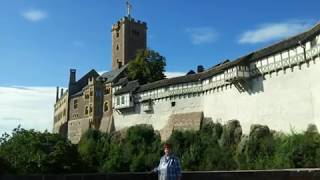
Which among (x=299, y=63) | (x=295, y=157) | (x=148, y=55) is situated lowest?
(x=295, y=157)

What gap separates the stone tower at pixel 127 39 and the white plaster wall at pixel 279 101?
4760 cm

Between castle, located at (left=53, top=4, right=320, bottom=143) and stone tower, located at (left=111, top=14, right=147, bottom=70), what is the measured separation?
44.0 ft

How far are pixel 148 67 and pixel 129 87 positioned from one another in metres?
5.96

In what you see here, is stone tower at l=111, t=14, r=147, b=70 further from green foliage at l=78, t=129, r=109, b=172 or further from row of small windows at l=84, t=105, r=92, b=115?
green foliage at l=78, t=129, r=109, b=172

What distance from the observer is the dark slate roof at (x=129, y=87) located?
68994 millimetres

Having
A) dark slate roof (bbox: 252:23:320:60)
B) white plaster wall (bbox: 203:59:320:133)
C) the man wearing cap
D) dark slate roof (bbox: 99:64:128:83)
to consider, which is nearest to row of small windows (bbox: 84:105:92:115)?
dark slate roof (bbox: 99:64:128:83)

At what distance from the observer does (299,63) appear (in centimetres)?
4256

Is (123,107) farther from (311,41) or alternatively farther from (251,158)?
(311,41)

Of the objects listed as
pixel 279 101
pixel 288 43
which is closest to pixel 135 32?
pixel 288 43

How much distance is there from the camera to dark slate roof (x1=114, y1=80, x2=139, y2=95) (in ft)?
226

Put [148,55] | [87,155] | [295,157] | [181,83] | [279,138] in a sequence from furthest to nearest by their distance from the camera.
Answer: [148,55] < [87,155] < [181,83] < [279,138] < [295,157]

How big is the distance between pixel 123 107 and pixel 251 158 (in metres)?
26.7

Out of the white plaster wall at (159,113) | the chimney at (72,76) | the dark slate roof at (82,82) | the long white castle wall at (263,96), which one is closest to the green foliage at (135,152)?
the white plaster wall at (159,113)

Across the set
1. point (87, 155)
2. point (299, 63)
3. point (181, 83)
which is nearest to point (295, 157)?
point (299, 63)
